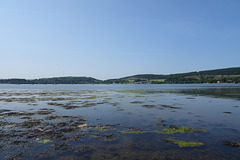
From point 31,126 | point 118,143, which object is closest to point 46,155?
point 118,143

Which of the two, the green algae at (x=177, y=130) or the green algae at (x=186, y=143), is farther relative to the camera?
the green algae at (x=177, y=130)

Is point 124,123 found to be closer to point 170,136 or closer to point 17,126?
point 170,136

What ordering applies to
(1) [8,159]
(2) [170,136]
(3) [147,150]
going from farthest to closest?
(2) [170,136], (3) [147,150], (1) [8,159]

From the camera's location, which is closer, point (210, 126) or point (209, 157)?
point (209, 157)

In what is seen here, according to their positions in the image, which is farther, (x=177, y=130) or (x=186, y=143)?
(x=177, y=130)

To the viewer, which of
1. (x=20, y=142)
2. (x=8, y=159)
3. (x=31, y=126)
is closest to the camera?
(x=8, y=159)

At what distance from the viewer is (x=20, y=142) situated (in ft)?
43.6

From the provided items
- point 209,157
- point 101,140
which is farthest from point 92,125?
point 209,157

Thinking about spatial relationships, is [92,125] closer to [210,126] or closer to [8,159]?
[8,159]

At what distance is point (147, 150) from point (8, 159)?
9.24 meters

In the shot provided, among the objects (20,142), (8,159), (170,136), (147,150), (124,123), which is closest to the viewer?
(8,159)

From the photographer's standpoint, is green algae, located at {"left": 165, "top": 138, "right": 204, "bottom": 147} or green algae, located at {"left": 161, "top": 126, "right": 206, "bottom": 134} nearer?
green algae, located at {"left": 165, "top": 138, "right": 204, "bottom": 147}

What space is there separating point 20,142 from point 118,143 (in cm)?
791

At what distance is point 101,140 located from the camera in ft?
45.5
